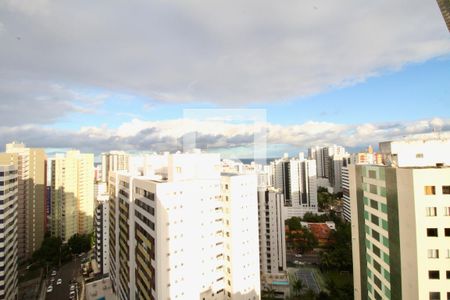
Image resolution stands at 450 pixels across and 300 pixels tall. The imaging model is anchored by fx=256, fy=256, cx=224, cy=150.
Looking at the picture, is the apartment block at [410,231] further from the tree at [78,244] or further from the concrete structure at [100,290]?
the tree at [78,244]

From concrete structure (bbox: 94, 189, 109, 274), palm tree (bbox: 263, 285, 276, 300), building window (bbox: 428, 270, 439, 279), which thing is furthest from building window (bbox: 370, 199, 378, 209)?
concrete structure (bbox: 94, 189, 109, 274)

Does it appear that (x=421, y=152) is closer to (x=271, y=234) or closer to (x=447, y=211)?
(x=447, y=211)

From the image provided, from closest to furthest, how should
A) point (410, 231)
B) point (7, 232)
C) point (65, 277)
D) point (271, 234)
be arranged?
point (410, 231) < point (7, 232) < point (271, 234) < point (65, 277)

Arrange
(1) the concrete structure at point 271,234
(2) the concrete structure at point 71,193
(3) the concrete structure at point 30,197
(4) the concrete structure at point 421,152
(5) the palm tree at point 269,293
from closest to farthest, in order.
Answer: (4) the concrete structure at point 421,152
(5) the palm tree at point 269,293
(1) the concrete structure at point 271,234
(3) the concrete structure at point 30,197
(2) the concrete structure at point 71,193

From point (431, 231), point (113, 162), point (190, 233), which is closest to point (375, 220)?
point (431, 231)

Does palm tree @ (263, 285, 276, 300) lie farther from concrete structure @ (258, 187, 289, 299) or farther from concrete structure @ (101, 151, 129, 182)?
concrete structure @ (101, 151, 129, 182)

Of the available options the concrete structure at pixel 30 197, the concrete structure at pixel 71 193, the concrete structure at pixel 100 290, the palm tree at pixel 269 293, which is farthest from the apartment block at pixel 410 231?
the concrete structure at pixel 71 193

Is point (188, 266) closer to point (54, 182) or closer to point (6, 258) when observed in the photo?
point (6, 258)
